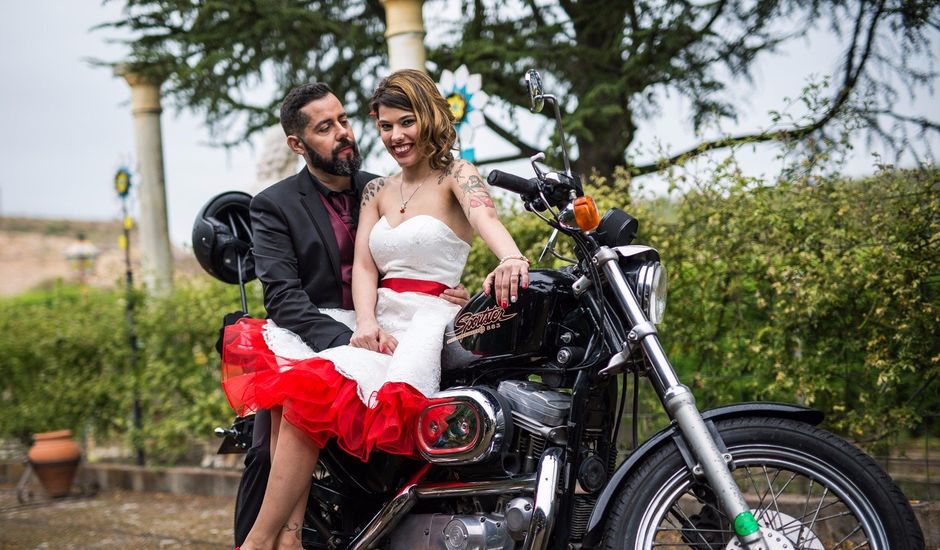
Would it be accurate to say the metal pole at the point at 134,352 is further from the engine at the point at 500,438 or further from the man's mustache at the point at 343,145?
the engine at the point at 500,438

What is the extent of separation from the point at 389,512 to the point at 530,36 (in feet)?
20.2

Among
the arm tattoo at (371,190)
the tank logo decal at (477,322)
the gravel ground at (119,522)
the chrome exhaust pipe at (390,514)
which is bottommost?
the gravel ground at (119,522)

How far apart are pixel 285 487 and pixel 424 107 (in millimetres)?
1321

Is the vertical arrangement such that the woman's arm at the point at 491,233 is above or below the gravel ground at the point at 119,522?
above

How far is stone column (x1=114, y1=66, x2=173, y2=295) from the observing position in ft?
31.7

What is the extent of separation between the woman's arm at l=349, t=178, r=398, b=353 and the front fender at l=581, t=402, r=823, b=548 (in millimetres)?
902

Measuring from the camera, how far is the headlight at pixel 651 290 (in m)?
2.44

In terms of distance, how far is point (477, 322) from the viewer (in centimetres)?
271

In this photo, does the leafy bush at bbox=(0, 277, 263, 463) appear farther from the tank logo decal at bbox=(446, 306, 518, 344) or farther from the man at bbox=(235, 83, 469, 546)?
the tank logo decal at bbox=(446, 306, 518, 344)

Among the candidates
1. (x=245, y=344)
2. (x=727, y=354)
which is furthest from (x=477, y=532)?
(x=727, y=354)

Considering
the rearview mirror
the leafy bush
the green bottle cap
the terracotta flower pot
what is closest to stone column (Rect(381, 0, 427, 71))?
the leafy bush

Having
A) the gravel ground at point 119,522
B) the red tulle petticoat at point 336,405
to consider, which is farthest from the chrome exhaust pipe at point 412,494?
the gravel ground at point 119,522

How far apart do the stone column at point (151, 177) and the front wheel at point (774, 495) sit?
818 centimetres

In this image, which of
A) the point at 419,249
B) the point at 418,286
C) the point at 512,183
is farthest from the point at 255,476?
the point at 512,183
